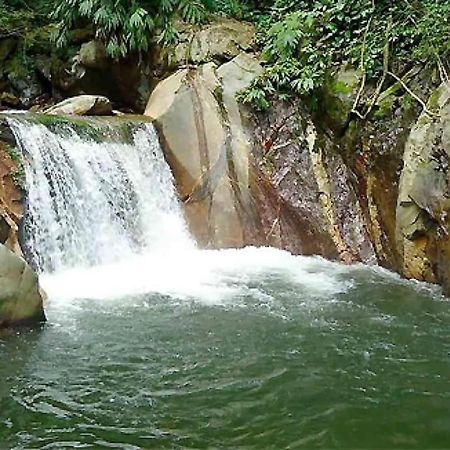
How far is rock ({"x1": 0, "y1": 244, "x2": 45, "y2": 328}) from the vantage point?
18.9ft

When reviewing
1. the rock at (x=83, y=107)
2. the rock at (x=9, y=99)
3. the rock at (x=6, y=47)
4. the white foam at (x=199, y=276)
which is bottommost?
the white foam at (x=199, y=276)

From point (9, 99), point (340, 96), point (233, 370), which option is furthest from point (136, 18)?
point (233, 370)

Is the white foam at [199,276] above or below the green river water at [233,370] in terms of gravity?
above

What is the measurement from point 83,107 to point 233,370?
21.8 ft

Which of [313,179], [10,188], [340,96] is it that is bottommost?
[313,179]

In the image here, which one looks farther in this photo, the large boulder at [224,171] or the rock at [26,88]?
the rock at [26,88]

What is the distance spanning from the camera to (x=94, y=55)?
12.2 meters

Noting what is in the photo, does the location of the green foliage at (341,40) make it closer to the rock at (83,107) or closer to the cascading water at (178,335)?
the cascading water at (178,335)

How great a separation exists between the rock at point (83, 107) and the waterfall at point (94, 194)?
99cm

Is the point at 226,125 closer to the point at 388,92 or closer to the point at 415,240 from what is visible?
the point at 388,92

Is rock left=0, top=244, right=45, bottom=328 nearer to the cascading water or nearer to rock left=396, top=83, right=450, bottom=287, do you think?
the cascading water

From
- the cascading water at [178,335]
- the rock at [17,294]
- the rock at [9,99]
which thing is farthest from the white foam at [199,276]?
the rock at [9,99]

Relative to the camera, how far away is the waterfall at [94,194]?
8320mm

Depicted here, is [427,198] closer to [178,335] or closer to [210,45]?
[178,335]
